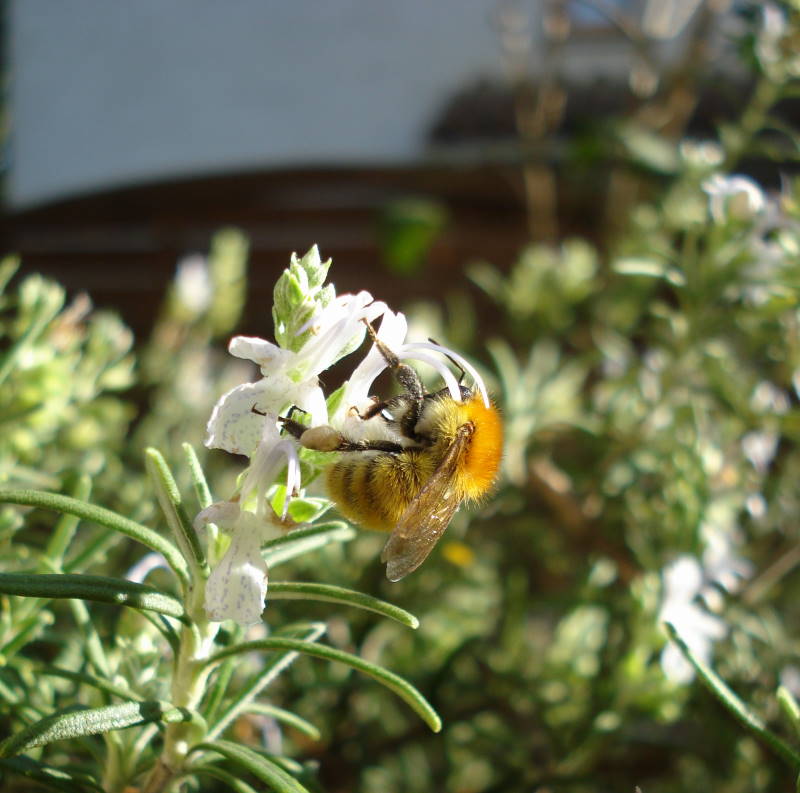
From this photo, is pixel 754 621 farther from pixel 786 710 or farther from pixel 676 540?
pixel 786 710

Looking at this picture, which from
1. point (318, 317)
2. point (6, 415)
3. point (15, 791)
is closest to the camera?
point (318, 317)

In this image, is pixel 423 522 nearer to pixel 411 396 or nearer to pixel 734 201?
pixel 411 396

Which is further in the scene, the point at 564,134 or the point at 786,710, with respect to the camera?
the point at 564,134

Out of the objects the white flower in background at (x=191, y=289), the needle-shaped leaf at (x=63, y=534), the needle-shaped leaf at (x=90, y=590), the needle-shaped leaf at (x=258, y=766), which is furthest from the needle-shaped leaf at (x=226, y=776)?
the white flower in background at (x=191, y=289)

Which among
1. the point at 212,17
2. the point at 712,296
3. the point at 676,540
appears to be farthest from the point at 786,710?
the point at 212,17

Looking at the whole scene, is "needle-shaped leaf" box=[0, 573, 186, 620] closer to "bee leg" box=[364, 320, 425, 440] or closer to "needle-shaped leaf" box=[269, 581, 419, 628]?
"needle-shaped leaf" box=[269, 581, 419, 628]

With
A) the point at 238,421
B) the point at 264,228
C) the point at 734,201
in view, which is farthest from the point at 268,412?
the point at 264,228
